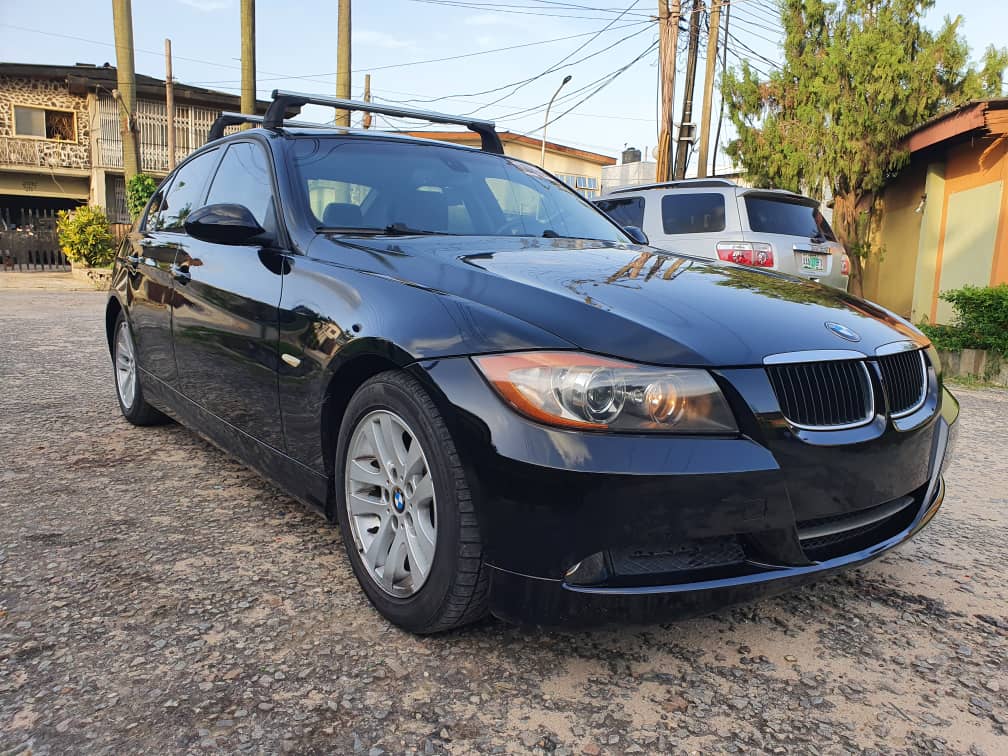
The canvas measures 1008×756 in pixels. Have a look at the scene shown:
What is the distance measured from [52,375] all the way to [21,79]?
29.3 metres

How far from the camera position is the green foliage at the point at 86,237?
1767 centimetres

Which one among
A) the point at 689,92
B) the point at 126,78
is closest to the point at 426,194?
the point at 689,92

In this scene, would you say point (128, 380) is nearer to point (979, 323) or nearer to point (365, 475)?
point (365, 475)

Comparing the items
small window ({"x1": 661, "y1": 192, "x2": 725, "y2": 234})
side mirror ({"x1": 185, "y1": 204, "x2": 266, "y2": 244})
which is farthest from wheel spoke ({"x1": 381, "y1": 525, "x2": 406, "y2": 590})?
small window ({"x1": 661, "y1": 192, "x2": 725, "y2": 234})

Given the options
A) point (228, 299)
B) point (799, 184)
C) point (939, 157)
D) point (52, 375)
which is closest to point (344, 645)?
point (228, 299)

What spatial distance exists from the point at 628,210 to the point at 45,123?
2947 cm

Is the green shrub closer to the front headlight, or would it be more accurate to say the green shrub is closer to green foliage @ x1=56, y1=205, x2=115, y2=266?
the front headlight

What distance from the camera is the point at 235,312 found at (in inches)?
120

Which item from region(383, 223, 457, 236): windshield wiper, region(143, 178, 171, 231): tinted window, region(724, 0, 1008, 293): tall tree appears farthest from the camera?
region(724, 0, 1008, 293): tall tree

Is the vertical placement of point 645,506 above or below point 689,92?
below

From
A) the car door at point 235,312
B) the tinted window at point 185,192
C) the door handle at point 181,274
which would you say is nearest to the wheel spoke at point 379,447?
the car door at point 235,312

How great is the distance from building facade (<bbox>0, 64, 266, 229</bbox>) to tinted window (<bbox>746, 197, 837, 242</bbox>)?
25.6 meters

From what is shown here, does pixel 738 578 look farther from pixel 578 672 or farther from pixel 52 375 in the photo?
pixel 52 375

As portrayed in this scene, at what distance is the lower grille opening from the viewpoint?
2049 millimetres
